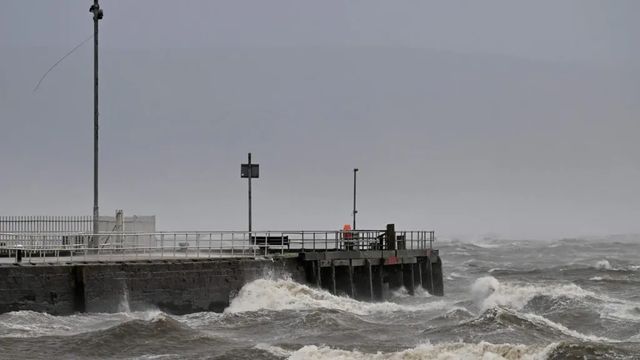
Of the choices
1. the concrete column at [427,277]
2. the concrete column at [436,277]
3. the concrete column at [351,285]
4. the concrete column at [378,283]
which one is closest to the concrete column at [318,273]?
the concrete column at [351,285]

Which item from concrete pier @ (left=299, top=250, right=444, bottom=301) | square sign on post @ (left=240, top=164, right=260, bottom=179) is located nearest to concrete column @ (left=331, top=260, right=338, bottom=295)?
concrete pier @ (left=299, top=250, right=444, bottom=301)

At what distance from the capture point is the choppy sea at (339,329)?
20.9m

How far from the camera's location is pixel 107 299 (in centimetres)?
2761

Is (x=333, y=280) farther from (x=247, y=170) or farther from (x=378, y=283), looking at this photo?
(x=247, y=170)

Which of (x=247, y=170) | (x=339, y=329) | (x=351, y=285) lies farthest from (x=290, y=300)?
(x=247, y=170)

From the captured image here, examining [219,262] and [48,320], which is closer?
[48,320]

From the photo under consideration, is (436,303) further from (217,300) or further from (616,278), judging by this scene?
(616,278)

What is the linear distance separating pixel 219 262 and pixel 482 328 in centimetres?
898

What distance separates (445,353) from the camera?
19.5m

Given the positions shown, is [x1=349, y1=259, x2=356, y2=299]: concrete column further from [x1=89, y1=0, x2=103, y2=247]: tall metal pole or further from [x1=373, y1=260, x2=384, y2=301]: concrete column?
[x1=89, y1=0, x2=103, y2=247]: tall metal pole

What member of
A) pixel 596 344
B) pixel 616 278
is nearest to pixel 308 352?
pixel 596 344

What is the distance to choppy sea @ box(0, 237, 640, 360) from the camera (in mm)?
20859

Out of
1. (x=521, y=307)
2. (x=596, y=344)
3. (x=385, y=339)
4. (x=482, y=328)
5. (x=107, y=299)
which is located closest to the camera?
(x=596, y=344)

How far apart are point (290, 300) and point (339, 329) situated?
4.99 metres
